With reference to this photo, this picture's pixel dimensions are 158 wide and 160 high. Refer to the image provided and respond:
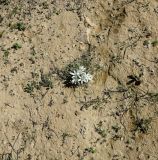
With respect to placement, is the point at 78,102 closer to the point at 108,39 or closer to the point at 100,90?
the point at 100,90

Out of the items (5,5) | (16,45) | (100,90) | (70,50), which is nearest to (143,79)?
(100,90)

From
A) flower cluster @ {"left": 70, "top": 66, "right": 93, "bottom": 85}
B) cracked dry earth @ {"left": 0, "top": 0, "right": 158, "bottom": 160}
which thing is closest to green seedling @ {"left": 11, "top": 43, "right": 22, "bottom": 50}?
cracked dry earth @ {"left": 0, "top": 0, "right": 158, "bottom": 160}

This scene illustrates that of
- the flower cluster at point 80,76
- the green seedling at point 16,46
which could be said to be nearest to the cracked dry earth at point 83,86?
the green seedling at point 16,46

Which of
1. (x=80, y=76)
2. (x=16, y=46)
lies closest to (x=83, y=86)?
(x=80, y=76)

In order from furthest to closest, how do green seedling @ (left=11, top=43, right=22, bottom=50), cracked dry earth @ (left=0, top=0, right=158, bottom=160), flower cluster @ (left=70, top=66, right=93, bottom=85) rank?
green seedling @ (left=11, top=43, right=22, bottom=50) < flower cluster @ (left=70, top=66, right=93, bottom=85) < cracked dry earth @ (left=0, top=0, right=158, bottom=160)

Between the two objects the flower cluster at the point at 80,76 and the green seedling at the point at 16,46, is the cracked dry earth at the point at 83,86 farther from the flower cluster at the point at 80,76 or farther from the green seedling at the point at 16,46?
the flower cluster at the point at 80,76

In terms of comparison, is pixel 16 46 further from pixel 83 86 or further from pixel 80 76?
pixel 83 86

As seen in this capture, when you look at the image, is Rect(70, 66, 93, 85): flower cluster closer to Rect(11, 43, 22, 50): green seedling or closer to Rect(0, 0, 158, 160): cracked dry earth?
Rect(0, 0, 158, 160): cracked dry earth
